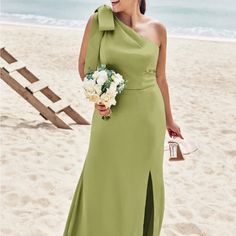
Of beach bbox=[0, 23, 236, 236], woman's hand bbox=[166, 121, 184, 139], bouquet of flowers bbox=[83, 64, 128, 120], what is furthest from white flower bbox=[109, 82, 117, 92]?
beach bbox=[0, 23, 236, 236]

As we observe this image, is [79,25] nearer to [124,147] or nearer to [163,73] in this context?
[163,73]

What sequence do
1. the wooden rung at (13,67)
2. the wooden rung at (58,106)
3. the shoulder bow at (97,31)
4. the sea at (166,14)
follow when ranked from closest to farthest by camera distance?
the shoulder bow at (97,31)
the wooden rung at (13,67)
the wooden rung at (58,106)
the sea at (166,14)

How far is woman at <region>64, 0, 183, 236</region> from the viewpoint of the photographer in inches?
118

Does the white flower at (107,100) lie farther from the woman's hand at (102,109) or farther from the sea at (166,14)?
the sea at (166,14)

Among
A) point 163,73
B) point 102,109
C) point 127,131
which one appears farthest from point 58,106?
point 102,109

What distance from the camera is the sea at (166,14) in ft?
90.5

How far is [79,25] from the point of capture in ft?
87.7

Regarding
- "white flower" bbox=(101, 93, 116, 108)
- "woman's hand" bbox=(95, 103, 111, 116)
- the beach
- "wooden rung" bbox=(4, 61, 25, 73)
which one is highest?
"white flower" bbox=(101, 93, 116, 108)

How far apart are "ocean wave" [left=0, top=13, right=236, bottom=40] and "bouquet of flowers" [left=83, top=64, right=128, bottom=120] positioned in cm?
2227

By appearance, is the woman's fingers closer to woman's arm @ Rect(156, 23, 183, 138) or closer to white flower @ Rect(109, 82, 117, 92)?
white flower @ Rect(109, 82, 117, 92)

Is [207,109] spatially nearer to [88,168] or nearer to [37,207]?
[37,207]

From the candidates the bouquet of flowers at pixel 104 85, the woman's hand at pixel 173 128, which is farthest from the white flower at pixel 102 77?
the woman's hand at pixel 173 128

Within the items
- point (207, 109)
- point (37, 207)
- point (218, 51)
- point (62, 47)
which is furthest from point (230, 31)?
point (37, 207)

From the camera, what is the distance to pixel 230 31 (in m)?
28.0
